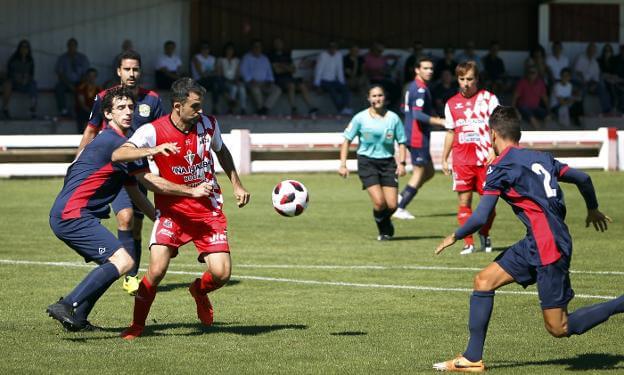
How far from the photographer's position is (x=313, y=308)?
38.9 ft

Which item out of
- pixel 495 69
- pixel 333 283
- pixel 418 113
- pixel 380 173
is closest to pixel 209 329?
pixel 333 283

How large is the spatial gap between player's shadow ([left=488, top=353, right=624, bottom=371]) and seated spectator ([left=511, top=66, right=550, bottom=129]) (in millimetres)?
22984

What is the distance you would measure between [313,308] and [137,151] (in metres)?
2.89

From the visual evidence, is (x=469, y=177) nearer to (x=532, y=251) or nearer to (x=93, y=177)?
(x=93, y=177)

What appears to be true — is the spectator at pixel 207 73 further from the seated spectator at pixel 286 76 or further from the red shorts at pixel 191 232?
the red shorts at pixel 191 232

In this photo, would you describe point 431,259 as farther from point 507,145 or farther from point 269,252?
point 507,145

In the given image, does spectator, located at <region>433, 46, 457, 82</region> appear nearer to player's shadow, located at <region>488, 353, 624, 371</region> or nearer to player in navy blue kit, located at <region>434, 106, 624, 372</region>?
player's shadow, located at <region>488, 353, 624, 371</region>


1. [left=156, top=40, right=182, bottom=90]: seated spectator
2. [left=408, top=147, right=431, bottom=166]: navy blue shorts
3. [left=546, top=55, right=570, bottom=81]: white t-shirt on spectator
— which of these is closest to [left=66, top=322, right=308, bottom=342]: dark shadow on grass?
[left=408, top=147, right=431, bottom=166]: navy blue shorts

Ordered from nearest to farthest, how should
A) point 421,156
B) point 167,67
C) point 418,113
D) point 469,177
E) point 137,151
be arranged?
1. point 137,151
2. point 469,177
3. point 418,113
4. point 421,156
5. point 167,67

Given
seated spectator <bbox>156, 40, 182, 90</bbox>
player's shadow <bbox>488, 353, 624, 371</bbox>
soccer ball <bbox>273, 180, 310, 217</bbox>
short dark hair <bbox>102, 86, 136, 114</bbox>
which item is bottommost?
player's shadow <bbox>488, 353, 624, 371</bbox>

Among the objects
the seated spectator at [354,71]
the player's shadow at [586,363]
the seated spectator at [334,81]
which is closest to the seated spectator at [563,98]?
the seated spectator at [354,71]

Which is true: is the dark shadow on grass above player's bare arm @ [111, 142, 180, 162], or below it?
below

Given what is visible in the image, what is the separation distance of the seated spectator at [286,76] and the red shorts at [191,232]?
21461 millimetres

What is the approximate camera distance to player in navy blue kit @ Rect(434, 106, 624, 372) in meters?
8.69
